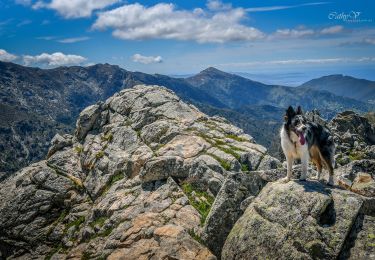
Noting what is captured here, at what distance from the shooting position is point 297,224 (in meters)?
19.3

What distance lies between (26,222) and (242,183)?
2805cm

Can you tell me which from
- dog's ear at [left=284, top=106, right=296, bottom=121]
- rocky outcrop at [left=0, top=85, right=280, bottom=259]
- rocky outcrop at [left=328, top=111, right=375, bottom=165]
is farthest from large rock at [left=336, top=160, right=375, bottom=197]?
rocky outcrop at [left=328, top=111, right=375, bottom=165]

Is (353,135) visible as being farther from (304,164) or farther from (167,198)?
(304,164)

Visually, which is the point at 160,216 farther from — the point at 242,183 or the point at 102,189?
the point at 102,189

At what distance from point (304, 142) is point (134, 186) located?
22.6 meters

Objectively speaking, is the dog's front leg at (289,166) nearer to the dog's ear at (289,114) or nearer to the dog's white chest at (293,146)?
the dog's white chest at (293,146)

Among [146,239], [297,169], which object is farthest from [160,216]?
[297,169]

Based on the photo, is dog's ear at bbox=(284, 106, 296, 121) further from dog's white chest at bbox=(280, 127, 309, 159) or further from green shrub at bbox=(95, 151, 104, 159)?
green shrub at bbox=(95, 151, 104, 159)

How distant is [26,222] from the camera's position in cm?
4125

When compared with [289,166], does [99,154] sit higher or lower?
lower

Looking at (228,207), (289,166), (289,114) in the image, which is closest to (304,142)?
(289,114)

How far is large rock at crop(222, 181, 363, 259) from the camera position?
1836 centimetres

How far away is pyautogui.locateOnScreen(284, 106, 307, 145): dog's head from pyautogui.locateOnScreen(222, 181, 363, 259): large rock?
10.7 feet

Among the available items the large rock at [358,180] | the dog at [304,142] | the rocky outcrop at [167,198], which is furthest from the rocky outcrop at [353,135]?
the dog at [304,142]
